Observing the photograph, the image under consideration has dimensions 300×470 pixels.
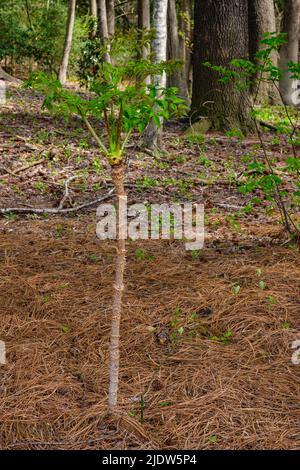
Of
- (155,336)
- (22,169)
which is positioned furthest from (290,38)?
(155,336)

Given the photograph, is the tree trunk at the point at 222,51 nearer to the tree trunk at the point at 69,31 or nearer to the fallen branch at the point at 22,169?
the fallen branch at the point at 22,169

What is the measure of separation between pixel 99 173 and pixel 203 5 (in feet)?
11.6

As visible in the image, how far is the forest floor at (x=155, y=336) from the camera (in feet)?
8.18

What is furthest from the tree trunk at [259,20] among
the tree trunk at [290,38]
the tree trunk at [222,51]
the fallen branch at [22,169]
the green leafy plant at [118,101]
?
the green leafy plant at [118,101]

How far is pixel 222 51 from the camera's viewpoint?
8539mm

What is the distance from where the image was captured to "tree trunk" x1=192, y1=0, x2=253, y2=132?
8500 mm

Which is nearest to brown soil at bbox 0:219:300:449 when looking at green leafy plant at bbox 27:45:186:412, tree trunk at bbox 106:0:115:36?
green leafy plant at bbox 27:45:186:412

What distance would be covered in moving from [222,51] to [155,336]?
642cm

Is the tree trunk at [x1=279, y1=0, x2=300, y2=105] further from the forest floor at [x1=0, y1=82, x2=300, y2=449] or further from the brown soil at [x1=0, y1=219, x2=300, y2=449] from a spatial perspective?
the brown soil at [x1=0, y1=219, x2=300, y2=449]

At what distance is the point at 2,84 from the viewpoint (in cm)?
1262

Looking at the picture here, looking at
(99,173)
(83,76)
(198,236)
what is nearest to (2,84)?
(83,76)

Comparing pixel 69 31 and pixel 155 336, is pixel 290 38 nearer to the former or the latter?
pixel 69 31

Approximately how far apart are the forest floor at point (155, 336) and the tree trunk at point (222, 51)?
10.7 feet

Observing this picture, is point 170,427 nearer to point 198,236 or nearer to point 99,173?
point 198,236
